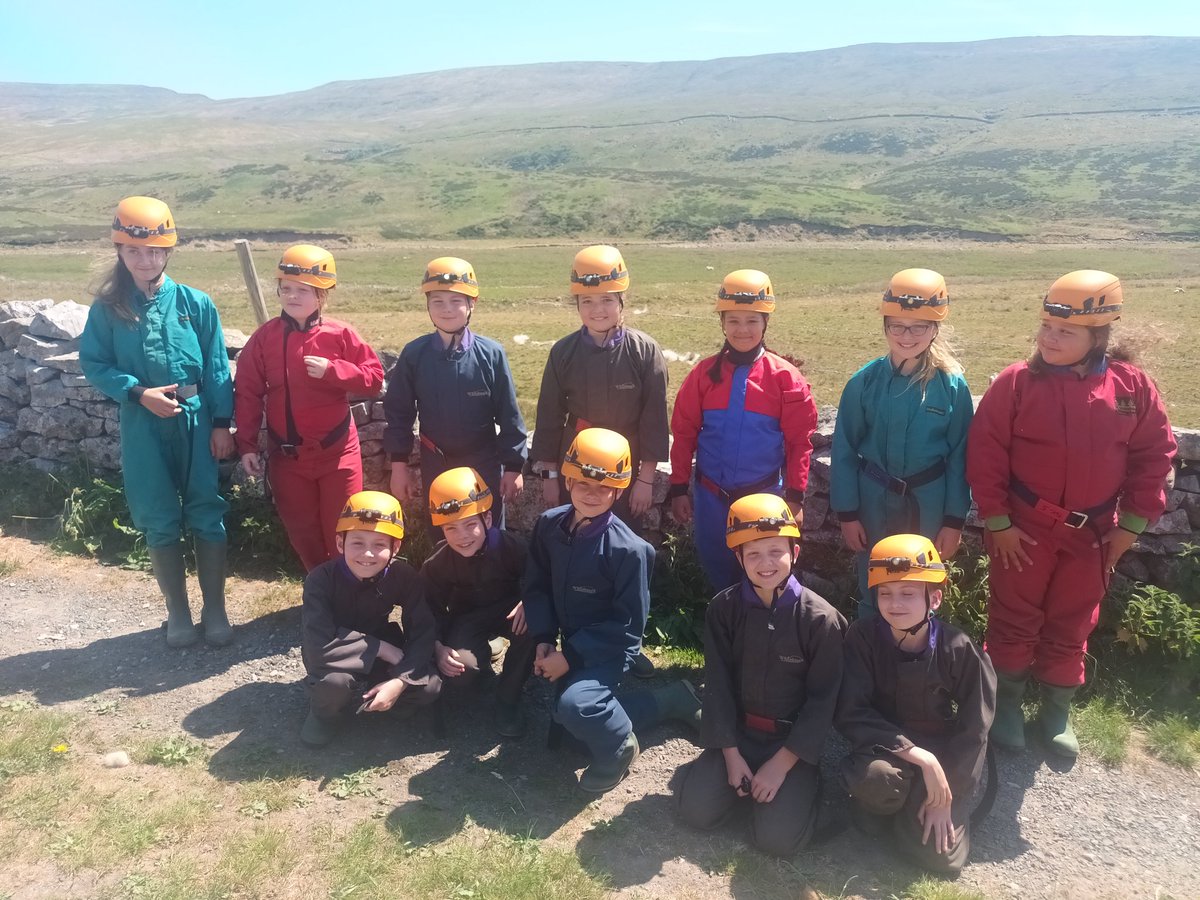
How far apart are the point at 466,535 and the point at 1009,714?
2.97 m

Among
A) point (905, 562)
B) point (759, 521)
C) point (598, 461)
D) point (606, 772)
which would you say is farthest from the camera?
point (598, 461)

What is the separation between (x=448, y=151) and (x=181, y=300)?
16899 cm

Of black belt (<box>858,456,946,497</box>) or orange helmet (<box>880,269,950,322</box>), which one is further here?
black belt (<box>858,456,946,497</box>)

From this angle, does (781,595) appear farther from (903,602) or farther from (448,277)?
(448,277)

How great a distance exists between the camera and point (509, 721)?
15.1 ft

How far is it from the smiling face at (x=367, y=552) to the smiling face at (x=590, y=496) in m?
1.04

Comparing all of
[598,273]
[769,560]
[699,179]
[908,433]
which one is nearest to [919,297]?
[908,433]

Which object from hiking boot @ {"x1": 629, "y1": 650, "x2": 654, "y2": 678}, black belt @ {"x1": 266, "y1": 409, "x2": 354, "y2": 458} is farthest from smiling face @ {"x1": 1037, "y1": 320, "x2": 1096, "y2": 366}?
black belt @ {"x1": 266, "y1": 409, "x2": 354, "y2": 458}

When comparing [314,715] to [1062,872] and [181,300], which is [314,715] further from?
[1062,872]

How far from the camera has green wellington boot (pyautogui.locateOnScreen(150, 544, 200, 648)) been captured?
5.34m

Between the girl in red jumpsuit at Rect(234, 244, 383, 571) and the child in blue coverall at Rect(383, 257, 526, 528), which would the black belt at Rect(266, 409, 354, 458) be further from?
the child in blue coverall at Rect(383, 257, 526, 528)

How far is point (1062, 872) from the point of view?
3.76 m

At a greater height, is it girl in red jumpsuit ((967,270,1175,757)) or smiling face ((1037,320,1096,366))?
smiling face ((1037,320,1096,366))

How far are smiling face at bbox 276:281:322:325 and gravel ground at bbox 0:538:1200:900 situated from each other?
2.05 m
